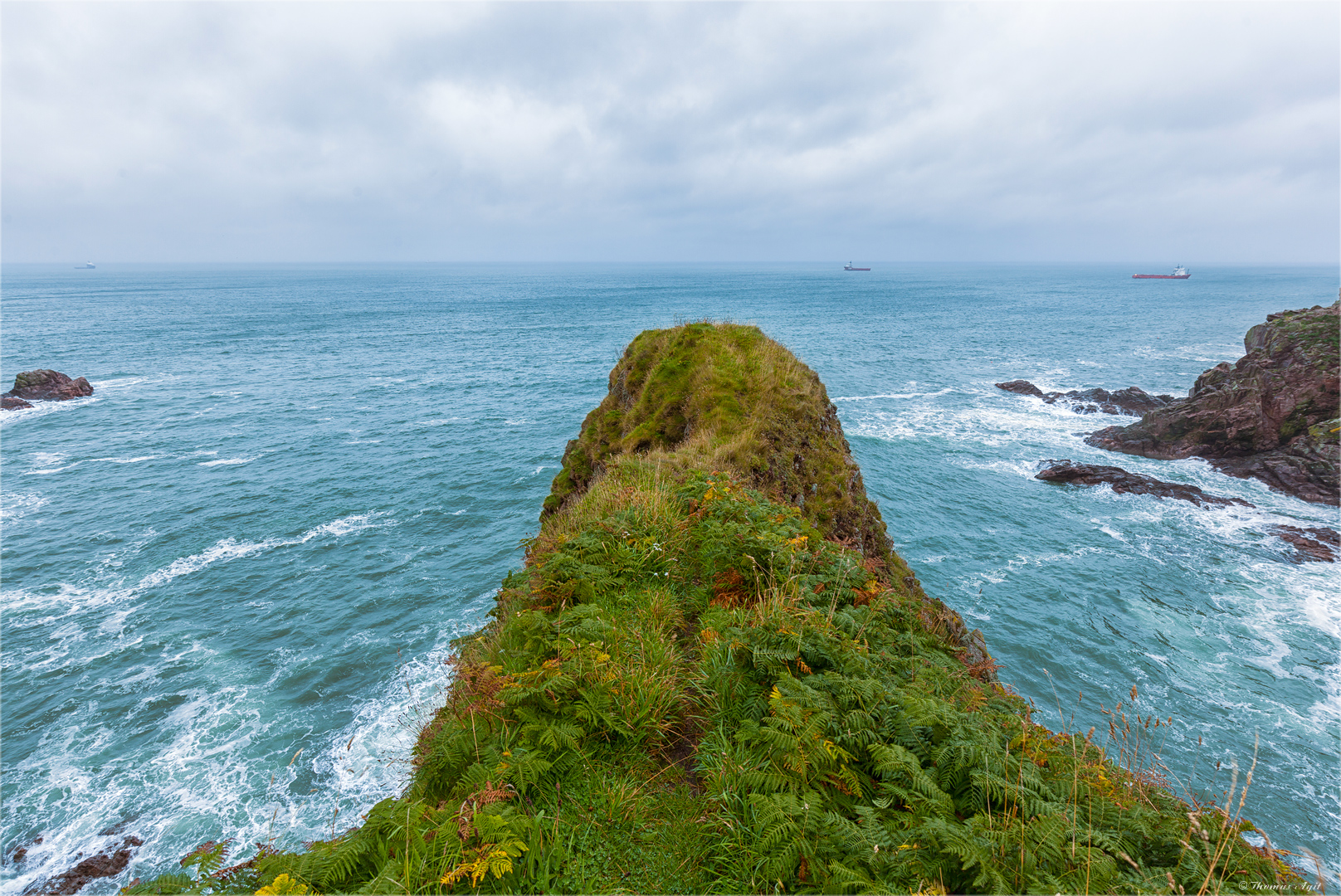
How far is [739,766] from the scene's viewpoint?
17.5 feet

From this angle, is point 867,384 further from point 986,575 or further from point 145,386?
point 145,386

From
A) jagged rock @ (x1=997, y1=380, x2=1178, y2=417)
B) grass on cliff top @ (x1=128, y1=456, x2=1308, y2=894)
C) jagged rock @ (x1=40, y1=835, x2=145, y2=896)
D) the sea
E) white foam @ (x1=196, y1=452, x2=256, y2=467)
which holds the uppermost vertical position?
grass on cliff top @ (x1=128, y1=456, x2=1308, y2=894)

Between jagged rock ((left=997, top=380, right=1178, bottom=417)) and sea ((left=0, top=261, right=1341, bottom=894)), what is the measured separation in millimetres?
1957

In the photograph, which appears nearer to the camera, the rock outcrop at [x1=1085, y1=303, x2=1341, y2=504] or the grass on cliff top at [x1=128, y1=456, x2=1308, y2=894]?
the grass on cliff top at [x1=128, y1=456, x2=1308, y2=894]

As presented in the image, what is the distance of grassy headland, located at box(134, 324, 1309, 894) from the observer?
4395 millimetres

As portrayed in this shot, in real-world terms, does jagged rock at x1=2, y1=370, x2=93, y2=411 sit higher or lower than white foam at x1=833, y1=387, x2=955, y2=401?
higher

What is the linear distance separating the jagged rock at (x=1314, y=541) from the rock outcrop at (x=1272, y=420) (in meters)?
6.20

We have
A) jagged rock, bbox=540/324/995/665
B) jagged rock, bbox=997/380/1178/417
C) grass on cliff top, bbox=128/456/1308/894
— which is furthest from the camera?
jagged rock, bbox=997/380/1178/417

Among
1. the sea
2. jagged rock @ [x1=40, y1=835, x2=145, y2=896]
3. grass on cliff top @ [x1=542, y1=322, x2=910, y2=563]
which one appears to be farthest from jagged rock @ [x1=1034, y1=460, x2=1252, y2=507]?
jagged rock @ [x1=40, y1=835, x2=145, y2=896]

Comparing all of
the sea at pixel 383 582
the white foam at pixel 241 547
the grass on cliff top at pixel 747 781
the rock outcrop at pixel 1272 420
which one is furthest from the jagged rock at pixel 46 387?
the rock outcrop at pixel 1272 420

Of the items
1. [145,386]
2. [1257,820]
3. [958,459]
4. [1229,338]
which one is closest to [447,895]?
[1257,820]

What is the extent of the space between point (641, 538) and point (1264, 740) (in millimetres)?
22056

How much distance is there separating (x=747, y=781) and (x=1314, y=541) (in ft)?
127

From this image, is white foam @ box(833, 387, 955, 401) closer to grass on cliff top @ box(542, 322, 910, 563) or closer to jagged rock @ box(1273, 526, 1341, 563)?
jagged rock @ box(1273, 526, 1341, 563)
